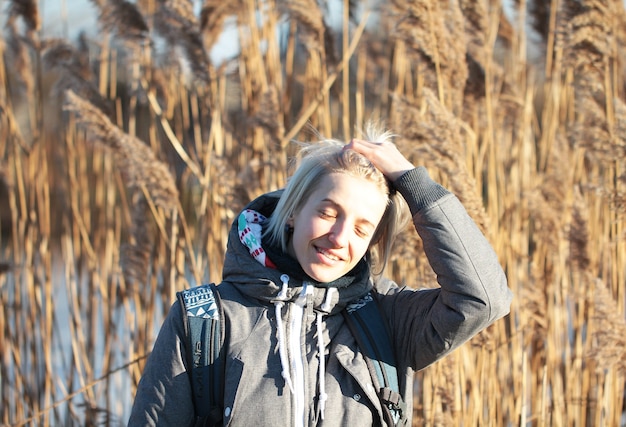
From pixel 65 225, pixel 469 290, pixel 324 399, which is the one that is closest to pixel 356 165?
pixel 469 290

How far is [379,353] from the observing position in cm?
123

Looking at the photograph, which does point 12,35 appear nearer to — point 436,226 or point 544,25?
point 544,25

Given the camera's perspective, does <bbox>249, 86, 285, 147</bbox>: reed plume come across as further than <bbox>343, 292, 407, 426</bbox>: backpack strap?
Yes

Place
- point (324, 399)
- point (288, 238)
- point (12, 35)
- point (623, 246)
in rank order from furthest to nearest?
point (12, 35)
point (623, 246)
point (288, 238)
point (324, 399)

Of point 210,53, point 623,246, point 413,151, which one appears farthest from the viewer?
point 210,53

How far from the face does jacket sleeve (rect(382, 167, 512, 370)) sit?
8cm

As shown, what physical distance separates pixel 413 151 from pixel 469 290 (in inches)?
23.5

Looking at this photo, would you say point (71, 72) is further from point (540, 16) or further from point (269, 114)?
point (540, 16)

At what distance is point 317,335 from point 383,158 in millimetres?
353

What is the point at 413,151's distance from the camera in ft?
5.60

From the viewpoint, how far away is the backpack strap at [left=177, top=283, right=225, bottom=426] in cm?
117

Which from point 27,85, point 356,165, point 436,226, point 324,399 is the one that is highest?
point 27,85

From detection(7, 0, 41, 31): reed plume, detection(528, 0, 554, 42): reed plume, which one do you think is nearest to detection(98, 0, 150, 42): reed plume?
detection(7, 0, 41, 31): reed plume

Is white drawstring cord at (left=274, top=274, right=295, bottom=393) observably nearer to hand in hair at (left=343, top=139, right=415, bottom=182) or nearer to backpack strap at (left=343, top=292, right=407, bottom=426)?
backpack strap at (left=343, top=292, right=407, bottom=426)
